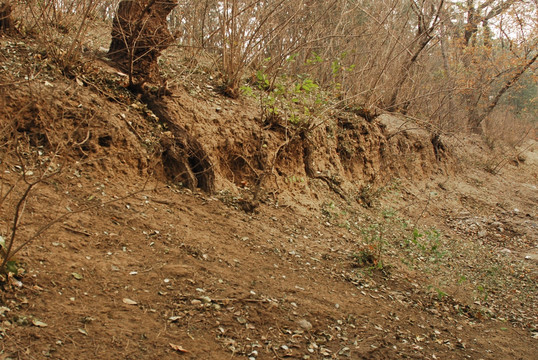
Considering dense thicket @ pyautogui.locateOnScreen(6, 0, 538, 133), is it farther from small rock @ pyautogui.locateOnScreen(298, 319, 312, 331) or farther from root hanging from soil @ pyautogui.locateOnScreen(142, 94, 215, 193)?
small rock @ pyautogui.locateOnScreen(298, 319, 312, 331)

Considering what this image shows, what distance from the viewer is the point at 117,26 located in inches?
186

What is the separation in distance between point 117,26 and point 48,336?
3.61 m

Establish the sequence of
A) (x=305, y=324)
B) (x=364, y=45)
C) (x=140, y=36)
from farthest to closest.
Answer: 1. (x=364, y=45)
2. (x=140, y=36)
3. (x=305, y=324)

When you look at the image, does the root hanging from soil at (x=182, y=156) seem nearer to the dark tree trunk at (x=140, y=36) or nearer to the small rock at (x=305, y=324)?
the dark tree trunk at (x=140, y=36)

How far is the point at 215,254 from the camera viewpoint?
145 inches

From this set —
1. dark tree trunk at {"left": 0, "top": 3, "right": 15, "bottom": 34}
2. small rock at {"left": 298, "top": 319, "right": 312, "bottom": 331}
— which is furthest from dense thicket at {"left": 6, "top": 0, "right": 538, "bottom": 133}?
small rock at {"left": 298, "top": 319, "right": 312, "bottom": 331}

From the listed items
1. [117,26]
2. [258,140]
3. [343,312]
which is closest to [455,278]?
[343,312]

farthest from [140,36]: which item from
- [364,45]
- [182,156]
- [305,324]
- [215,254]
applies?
[364,45]

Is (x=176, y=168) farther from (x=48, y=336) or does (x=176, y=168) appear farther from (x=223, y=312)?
(x=48, y=336)

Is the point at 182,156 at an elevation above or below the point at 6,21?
below

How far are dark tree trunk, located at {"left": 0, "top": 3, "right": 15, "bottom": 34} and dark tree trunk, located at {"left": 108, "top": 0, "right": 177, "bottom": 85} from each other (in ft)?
3.25

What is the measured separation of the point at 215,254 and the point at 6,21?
3.32 metres

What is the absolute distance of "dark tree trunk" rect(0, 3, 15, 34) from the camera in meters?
4.24

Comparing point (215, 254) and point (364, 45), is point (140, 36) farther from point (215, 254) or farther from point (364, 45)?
point (364, 45)
